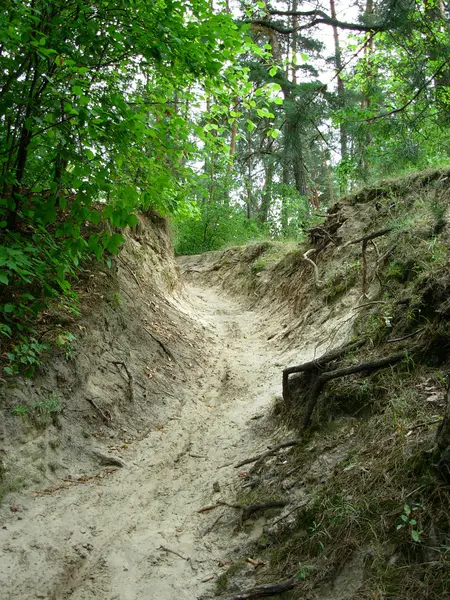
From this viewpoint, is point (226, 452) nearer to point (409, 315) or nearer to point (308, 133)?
point (409, 315)

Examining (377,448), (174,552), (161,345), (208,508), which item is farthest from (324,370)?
(161,345)

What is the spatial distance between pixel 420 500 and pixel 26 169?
218 inches

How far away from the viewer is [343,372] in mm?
4215

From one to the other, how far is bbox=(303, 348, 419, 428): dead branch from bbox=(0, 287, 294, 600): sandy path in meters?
0.96

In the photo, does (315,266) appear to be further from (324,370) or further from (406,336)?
(406,336)

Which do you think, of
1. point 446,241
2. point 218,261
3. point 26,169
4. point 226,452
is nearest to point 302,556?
point 226,452

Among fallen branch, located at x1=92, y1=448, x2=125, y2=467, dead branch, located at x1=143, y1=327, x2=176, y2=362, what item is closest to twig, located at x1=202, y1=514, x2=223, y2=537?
fallen branch, located at x1=92, y1=448, x2=125, y2=467

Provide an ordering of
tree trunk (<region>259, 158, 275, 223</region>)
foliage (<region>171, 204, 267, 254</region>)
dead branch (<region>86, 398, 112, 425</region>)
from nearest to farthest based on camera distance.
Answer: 1. dead branch (<region>86, 398, 112, 425</region>)
2. foliage (<region>171, 204, 267, 254</region>)
3. tree trunk (<region>259, 158, 275, 223</region>)

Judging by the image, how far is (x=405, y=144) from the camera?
5707mm

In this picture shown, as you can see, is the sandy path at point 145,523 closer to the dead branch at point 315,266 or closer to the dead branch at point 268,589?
the dead branch at point 268,589

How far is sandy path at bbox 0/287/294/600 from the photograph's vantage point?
3.39 metres

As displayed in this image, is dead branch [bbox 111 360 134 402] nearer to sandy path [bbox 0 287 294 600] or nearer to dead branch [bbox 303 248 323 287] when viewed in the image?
sandy path [bbox 0 287 294 600]

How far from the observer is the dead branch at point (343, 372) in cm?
397

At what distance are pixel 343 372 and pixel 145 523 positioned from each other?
2396 millimetres
